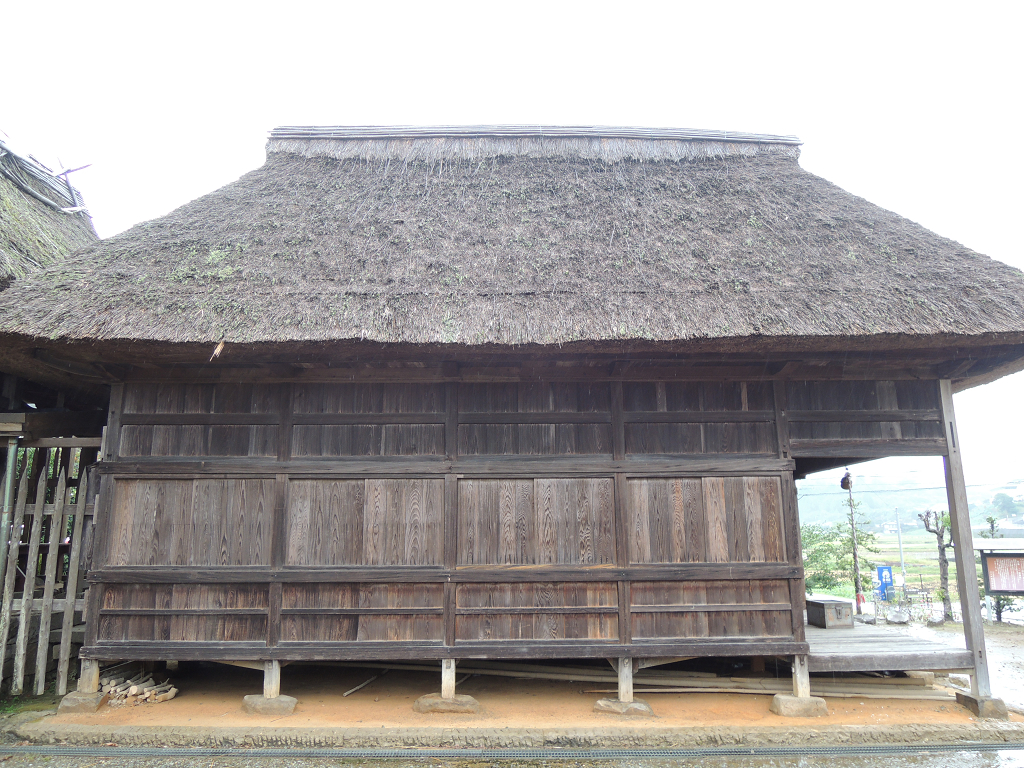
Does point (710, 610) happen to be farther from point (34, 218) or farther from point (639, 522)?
point (34, 218)

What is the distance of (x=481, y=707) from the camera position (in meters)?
5.08

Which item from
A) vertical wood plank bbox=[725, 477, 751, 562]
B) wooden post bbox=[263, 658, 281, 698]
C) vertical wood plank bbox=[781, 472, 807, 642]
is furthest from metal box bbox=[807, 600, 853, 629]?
wooden post bbox=[263, 658, 281, 698]

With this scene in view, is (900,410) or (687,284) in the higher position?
(687,284)

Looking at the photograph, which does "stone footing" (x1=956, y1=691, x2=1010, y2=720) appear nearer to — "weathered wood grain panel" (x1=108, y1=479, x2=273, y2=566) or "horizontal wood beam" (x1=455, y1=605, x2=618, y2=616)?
"horizontal wood beam" (x1=455, y1=605, x2=618, y2=616)

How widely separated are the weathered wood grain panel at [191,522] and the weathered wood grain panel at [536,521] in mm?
1921

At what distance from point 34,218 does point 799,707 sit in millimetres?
10947

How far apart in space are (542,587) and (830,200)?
540 cm

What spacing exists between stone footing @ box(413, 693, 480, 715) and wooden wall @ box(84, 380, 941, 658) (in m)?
0.44

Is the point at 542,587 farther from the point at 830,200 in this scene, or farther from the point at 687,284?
the point at 830,200

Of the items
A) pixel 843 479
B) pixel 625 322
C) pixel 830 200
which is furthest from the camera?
pixel 843 479

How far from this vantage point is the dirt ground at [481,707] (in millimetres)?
4828

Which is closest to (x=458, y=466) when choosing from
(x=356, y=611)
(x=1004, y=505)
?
(x=356, y=611)

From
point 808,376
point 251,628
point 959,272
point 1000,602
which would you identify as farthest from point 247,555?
point 1000,602

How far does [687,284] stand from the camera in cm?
520
